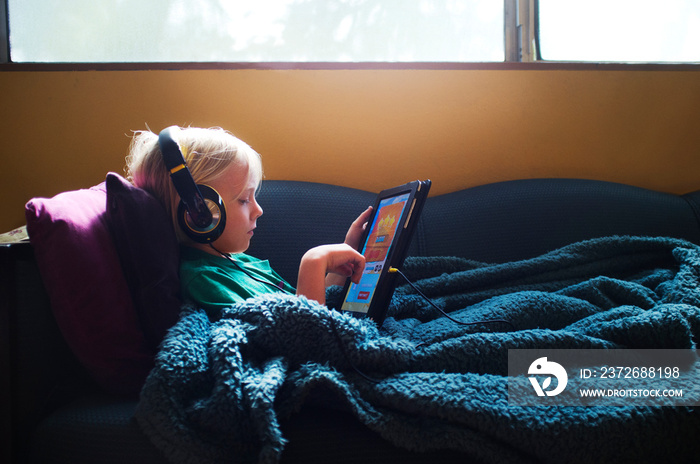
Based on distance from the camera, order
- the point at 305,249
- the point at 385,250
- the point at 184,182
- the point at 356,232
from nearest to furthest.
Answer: the point at 184,182, the point at 385,250, the point at 356,232, the point at 305,249

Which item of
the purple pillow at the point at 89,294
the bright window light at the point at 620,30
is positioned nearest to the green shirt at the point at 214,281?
the purple pillow at the point at 89,294

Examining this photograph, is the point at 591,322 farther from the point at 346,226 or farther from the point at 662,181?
the point at 662,181

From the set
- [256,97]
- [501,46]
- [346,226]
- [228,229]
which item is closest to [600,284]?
[346,226]

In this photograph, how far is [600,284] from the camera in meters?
1.00

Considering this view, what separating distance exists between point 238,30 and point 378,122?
51 cm

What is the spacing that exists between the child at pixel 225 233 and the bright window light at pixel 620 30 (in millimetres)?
1101

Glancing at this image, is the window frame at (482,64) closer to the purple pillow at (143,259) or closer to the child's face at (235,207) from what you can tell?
the child's face at (235,207)

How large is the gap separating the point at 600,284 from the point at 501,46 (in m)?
0.91

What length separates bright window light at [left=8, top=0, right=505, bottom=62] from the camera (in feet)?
4.76

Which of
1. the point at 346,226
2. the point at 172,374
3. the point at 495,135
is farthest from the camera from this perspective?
the point at 495,135

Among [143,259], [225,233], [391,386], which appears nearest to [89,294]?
[143,259]

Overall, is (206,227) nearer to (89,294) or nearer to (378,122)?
(89,294)

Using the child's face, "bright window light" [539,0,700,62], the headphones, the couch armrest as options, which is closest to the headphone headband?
the headphones

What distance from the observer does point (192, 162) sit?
0.95 meters
